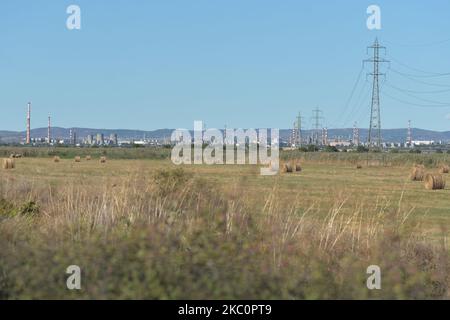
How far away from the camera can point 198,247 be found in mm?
9648

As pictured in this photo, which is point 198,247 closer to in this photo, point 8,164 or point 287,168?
point 8,164

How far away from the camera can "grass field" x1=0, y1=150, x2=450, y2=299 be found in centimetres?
839

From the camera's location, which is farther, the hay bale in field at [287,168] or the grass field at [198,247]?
the hay bale in field at [287,168]

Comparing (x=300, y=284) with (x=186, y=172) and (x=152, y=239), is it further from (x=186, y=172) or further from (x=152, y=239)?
(x=186, y=172)

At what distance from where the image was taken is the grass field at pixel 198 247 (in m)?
8.39

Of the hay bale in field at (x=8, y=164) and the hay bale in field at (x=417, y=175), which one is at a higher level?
the hay bale in field at (x=8, y=164)

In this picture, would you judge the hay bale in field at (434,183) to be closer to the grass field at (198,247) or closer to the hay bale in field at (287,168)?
the hay bale in field at (287,168)

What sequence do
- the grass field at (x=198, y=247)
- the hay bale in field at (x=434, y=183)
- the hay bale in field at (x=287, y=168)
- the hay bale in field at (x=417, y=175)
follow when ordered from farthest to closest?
the hay bale in field at (x=287, y=168)
the hay bale in field at (x=417, y=175)
the hay bale in field at (x=434, y=183)
the grass field at (x=198, y=247)

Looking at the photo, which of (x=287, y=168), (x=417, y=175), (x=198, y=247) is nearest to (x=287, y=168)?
(x=287, y=168)

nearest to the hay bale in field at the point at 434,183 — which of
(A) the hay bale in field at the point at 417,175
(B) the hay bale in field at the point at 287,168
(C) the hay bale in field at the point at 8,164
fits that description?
(A) the hay bale in field at the point at 417,175

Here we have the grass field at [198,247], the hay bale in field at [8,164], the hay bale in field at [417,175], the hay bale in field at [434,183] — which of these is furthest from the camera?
the hay bale in field at [8,164]

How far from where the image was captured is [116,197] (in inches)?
519
